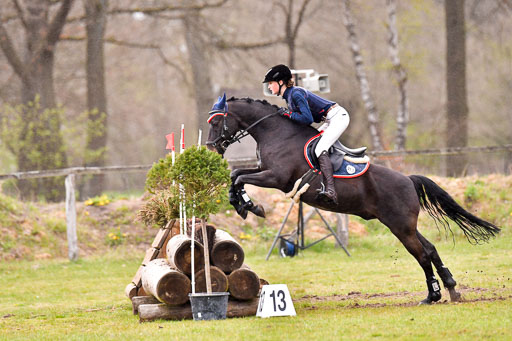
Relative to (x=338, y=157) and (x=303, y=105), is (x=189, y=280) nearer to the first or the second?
(x=338, y=157)

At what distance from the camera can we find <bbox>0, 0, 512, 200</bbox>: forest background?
19562 mm

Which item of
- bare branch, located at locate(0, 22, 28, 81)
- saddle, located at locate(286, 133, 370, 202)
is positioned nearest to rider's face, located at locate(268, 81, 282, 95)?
saddle, located at locate(286, 133, 370, 202)

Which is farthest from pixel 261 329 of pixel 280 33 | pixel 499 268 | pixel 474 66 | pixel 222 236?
pixel 474 66

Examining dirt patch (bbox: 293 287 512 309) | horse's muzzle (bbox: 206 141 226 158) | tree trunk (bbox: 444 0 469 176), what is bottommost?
dirt patch (bbox: 293 287 512 309)

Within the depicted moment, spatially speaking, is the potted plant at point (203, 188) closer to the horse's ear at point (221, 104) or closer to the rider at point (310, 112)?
the horse's ear at point (221, 104)

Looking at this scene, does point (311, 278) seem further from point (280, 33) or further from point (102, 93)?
point (280, 33)

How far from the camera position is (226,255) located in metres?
7.28

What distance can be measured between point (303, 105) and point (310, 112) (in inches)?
4.4

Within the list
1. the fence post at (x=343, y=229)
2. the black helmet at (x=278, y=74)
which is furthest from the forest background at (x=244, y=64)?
the black helmet at (x=278, y=74)

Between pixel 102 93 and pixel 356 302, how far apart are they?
55.9ft

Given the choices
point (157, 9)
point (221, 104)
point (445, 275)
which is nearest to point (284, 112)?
point (221, 104)

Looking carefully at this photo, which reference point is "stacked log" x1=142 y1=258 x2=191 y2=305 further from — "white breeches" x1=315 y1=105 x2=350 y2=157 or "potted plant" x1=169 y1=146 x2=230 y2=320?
"white breeches" x1=315 y1=105 x2=350 y2=157

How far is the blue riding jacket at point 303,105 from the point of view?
7.45 meters

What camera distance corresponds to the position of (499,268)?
10141 mm
